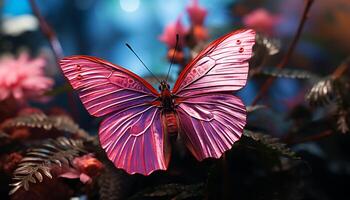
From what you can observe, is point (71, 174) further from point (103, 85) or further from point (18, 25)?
point (18, 25)

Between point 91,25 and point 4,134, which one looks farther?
point 91,25

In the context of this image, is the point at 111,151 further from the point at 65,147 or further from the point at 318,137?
the point at 318,137

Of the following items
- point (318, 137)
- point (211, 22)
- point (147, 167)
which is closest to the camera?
point (147, 167)

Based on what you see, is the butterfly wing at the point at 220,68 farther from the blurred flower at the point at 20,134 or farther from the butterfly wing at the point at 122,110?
the blurred flower at the point at 20,134

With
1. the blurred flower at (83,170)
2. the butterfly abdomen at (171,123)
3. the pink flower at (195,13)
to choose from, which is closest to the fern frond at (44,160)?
the blurred flower at (83,170)

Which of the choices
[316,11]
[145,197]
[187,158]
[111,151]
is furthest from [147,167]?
[316,11]

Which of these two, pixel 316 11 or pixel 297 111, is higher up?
pixel 316 11

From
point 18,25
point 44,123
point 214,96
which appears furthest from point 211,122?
point 18,25
